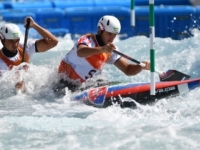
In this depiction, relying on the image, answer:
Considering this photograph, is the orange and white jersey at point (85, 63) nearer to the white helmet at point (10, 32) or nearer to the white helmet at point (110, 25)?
the white helmet at point (110, 25)

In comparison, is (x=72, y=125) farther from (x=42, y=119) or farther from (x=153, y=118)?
(x=153, y=118)

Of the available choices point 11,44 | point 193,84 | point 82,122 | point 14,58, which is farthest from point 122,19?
point 82,122

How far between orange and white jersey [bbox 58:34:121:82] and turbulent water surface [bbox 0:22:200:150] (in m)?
0.23

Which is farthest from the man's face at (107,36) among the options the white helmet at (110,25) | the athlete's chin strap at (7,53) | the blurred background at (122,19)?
the blurred background at (122,19)

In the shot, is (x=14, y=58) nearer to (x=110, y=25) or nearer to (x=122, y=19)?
(x=110, y=25)

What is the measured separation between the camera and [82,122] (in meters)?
5.70

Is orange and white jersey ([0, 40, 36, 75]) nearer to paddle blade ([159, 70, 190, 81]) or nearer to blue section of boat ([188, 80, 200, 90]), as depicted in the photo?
paddle blade ([159, 70, 190, 81])

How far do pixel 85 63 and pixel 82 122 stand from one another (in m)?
1.01

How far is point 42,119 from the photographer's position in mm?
5824

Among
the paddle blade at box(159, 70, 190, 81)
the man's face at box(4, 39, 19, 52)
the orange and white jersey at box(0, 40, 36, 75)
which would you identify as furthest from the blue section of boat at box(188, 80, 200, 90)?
the man's face at box(4, 39, 19, 52)

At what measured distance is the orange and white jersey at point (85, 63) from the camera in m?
6.44

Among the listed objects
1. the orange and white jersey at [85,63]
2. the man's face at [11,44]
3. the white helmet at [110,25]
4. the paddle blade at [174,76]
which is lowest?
the paddle blade at [174,76]

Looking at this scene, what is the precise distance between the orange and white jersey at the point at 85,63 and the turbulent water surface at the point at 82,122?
0.23m

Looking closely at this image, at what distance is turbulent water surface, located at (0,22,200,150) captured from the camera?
5.02 meters
